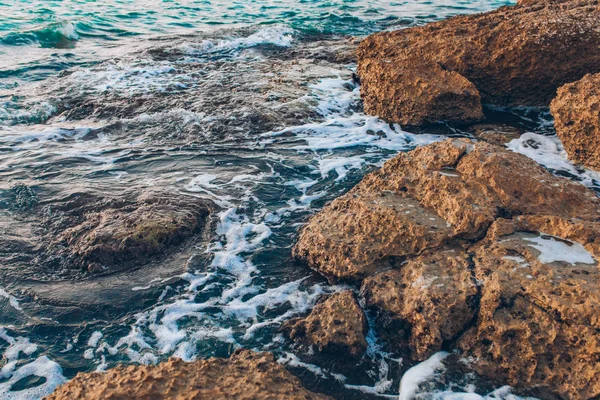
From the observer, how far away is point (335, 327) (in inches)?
129

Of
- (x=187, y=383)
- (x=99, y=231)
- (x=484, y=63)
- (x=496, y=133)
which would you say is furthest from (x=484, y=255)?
(x=484, y=63)

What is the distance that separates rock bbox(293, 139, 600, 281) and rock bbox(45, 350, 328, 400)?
1.26 meters

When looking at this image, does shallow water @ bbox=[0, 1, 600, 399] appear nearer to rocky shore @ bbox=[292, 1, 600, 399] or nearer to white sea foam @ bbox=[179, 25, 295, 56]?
white sea foam @ bbox=[179, 25, 295, 56]

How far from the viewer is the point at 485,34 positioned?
705 centimetres

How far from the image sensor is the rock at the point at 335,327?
323 cm

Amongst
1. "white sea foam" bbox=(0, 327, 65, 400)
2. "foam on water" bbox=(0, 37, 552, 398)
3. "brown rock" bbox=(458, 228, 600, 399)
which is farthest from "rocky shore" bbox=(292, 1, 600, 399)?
"white sea foam" bbox=(0, 327, 65, 400)

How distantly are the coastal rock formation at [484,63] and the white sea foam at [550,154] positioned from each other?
745 mm

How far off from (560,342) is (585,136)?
135 inches

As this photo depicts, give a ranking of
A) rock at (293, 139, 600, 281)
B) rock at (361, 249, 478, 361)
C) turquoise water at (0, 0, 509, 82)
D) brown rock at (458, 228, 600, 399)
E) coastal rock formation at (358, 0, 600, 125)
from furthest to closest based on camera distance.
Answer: turquoise water at (0, 0, 509, 82)
coastal rock formation at (358, 0, 600, 125)
rock at (293, 139, 600, 281)
rock at (361, 249, 478, 361)
brown rock at (458, 228, 600, 399)

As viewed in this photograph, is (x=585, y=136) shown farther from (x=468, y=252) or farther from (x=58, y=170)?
(x=58, y=170)

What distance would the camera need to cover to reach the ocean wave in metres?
11.4

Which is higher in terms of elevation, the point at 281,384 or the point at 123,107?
the point at 123,107

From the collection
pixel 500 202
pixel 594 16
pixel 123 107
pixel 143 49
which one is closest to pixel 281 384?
pixel 500 202

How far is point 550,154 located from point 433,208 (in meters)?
2.95
